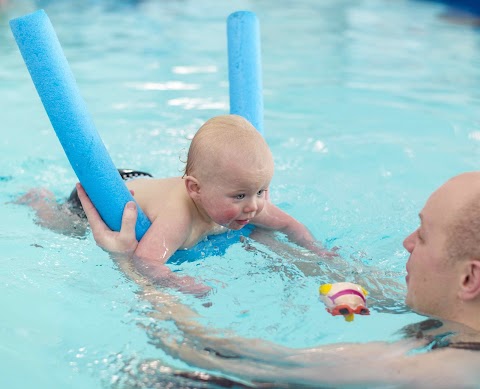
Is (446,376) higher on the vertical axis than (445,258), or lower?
lower

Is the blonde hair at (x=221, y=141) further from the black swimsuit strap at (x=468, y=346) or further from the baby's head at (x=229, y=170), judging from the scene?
the black swimsuit strap at (x=468, y=346)

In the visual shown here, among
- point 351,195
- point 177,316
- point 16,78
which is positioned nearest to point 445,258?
point 177,316

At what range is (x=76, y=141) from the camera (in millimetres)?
3090

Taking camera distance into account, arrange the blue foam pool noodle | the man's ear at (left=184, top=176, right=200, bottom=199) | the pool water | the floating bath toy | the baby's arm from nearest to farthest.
→ the floating bath toy < the pool water < the man's ear at (left=184, top=176, right=200, bottom=199) < the baby's arm < the blue foam pool noodle

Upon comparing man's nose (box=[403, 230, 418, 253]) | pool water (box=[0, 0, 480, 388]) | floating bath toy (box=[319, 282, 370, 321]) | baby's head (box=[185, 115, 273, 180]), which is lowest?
pool water (box=[0, 0, 480, 388])

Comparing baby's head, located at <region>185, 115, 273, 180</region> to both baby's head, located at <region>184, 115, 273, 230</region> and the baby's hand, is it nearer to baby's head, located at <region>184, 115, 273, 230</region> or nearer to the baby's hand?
baby's head, located at <region>184, 115, 273, 230</region>

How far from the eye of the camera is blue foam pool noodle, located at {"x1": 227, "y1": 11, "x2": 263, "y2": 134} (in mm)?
3832

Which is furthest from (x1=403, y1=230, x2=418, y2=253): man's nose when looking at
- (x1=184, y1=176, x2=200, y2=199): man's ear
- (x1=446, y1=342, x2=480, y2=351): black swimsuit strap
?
(x1=184, y1=176, x2=200, y2=199): man's ear

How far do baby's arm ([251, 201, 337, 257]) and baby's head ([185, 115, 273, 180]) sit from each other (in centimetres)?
54

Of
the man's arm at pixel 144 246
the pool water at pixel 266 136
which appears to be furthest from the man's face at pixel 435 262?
the man's arm at pixel 144 246

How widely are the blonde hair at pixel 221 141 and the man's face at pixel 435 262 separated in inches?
38.5

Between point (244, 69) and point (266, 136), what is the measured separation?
1.95 metres

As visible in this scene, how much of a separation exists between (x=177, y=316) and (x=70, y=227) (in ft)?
3.92

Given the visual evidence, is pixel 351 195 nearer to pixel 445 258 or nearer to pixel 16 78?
pixel 445 258
